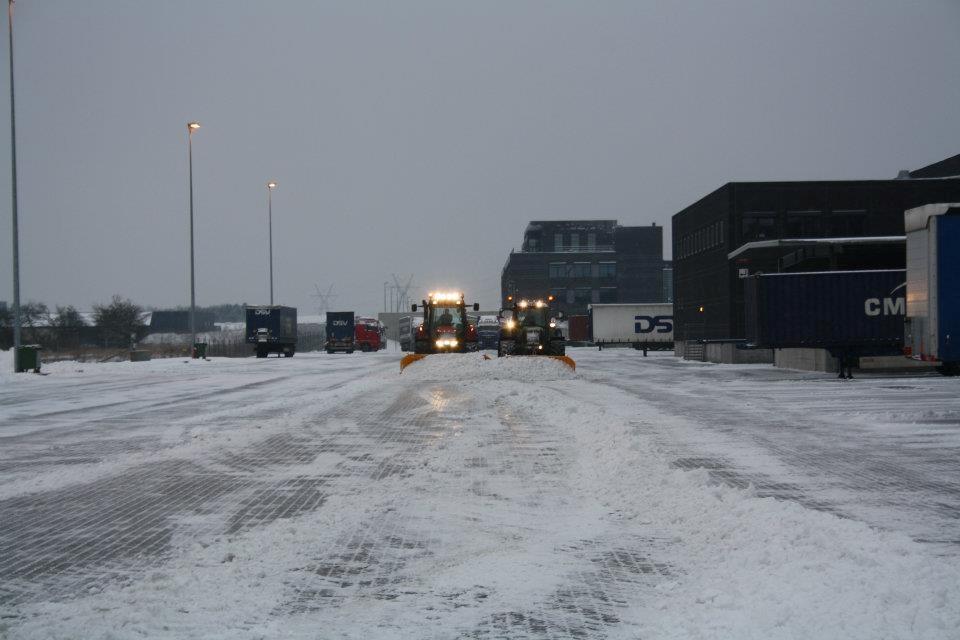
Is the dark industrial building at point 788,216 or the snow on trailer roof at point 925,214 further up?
the dark industrial building at point 788,216

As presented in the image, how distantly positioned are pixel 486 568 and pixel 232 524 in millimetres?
2457

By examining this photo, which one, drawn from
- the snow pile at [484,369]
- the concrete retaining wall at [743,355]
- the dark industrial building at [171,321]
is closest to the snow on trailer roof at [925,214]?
the snow pile at [484,369]

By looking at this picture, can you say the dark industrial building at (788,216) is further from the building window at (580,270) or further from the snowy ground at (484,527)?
the building window at (580,270)

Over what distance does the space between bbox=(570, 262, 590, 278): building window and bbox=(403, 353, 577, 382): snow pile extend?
95.7m

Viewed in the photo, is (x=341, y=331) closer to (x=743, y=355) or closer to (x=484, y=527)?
(x=743, y=355)

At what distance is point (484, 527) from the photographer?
6.71 metres

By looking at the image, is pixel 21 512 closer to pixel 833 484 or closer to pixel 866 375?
pixel 833 484

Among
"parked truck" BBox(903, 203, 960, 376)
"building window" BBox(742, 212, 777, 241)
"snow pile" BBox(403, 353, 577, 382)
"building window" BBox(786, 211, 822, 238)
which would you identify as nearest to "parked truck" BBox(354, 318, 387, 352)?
"building window" BBox(742, 212, 777, 241)

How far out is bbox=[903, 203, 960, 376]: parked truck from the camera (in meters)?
17.6

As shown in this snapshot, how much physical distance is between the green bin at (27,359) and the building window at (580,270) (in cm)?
9670

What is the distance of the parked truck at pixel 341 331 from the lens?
206ft

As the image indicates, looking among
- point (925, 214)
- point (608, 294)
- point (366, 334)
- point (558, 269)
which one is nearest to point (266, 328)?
point (366, 334)

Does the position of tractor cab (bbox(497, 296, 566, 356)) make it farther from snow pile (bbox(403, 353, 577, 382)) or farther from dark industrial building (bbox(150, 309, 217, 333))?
dark industrial building (bbox(150, 309, 217, 333))

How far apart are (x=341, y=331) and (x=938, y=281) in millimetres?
49816
